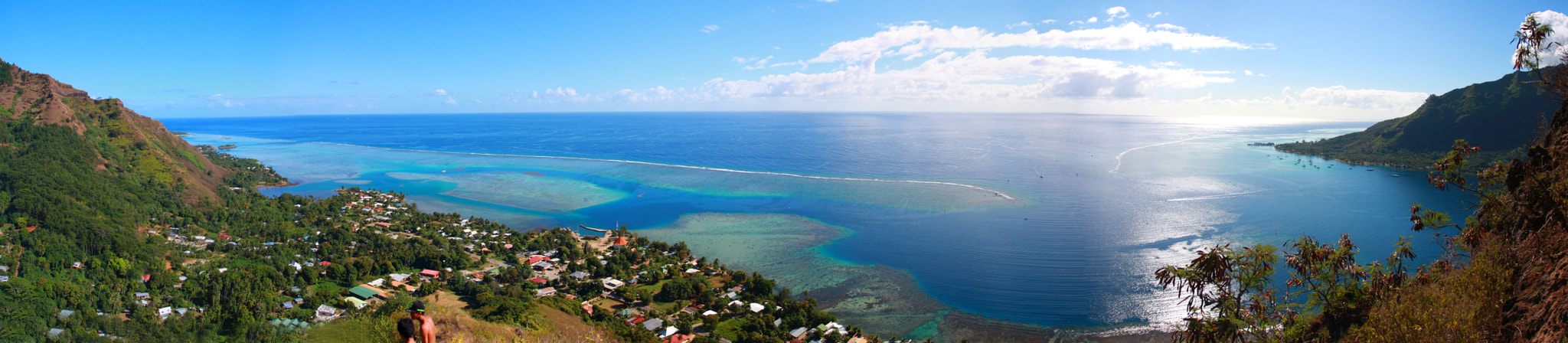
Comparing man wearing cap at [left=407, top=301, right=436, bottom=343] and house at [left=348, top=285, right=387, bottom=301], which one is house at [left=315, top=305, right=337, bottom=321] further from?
man wearing cap at [left=407, top=301, right=436, bottom=343]

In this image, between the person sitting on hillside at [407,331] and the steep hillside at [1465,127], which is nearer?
the person sitting on hillside at [407,331]

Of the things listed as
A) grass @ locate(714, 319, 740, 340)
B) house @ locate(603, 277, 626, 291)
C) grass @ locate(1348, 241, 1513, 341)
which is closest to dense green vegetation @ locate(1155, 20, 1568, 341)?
grass @ locate(1348, 241, 1513, 341)

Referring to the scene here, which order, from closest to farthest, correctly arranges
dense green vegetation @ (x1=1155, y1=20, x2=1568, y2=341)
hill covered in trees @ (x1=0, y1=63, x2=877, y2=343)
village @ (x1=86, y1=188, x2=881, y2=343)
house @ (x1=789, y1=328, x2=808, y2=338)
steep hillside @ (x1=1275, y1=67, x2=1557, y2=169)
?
dense green vegetation @ (x1=1155, y1=20, x2=1568, y2=341)
hill covered in trees @ (x1=0, y1=63, x2=877, y2=343)
house @ (x1=789, y1=328, x2=808, y2=338)
village @ (x1=86, y1=188, x2=881, y2=343)
steep hillside @ (x1=1275, y1=67, x2=1557, y2=169)

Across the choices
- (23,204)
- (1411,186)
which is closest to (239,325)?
(23,204)

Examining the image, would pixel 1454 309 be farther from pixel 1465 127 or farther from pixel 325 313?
pixel 1465 127

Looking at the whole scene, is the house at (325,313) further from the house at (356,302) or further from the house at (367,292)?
the house at (367,292)

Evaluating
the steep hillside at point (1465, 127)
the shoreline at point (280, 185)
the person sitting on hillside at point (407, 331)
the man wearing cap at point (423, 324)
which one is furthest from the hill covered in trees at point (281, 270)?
the steep hillside at point (1465, 127)

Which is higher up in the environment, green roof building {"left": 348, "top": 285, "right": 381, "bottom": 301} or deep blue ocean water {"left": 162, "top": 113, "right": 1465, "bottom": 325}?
deep blue ocean water {"left": 162, "top": 113, "right": 1465, "bottom": 325}

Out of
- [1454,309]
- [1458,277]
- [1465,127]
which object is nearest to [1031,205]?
A: [1458,277]
